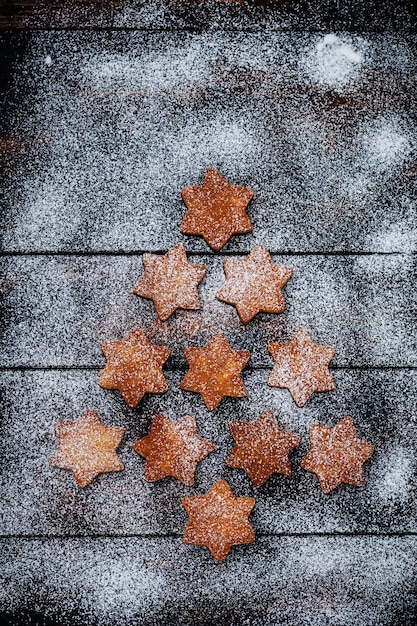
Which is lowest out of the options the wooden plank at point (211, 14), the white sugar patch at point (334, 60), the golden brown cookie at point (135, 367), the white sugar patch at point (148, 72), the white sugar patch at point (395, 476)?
the white sugar patch at point (395, 476)

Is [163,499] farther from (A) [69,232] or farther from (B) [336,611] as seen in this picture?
(A) [69,232]

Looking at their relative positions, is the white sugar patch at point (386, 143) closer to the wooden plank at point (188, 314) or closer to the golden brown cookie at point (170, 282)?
the wooden plank at point (188, 314)

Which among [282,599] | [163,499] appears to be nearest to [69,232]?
[163,499]

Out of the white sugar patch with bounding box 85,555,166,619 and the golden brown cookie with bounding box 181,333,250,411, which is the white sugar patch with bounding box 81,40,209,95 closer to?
the golden brown cookie with bounding box 181,333,250,411

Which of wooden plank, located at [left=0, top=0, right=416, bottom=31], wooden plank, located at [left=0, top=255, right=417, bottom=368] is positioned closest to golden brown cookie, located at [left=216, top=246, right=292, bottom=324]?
wooden plank, located at [left=0, top=255, right=417, bottom=368]

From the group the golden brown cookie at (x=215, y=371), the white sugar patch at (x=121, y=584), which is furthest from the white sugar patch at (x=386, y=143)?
the white sugar patch at (x=121, y=584)

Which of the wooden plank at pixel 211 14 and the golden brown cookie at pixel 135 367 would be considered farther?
the wooden plank at pixel 211 14
